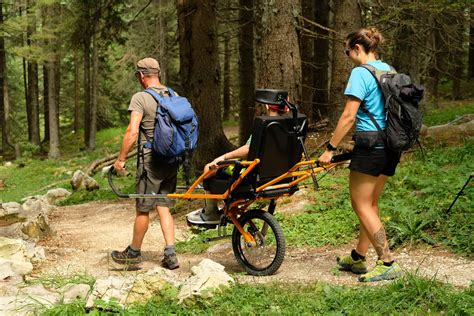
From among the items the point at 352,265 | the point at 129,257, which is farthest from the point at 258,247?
the point at 129,257

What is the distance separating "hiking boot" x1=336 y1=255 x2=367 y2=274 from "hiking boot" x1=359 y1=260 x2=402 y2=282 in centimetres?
33

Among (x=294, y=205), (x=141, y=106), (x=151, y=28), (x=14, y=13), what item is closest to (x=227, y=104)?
(x=151, y=28)

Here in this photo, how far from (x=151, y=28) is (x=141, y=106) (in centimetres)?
2225

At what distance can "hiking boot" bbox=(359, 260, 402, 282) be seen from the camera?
502 centimetres

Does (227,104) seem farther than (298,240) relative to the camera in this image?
Yes

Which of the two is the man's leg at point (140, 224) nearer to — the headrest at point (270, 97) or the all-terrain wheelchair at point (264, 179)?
the all-terrain wheelchair at point (264, 179)

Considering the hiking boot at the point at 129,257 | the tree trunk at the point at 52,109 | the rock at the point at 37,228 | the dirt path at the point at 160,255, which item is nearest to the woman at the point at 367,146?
the dirt path at the point at 160,255

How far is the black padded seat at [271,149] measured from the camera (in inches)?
203

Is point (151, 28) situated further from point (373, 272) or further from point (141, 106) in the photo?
point (373, 272)

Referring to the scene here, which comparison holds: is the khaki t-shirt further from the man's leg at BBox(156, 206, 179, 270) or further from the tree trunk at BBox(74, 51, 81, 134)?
the tree trunk at BBox(74, 51, 81, 134)

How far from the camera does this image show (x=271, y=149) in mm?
5246

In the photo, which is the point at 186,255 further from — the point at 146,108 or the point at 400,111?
the point at 400,111

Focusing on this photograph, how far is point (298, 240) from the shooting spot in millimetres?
6918

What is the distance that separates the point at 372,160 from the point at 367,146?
0.14m
